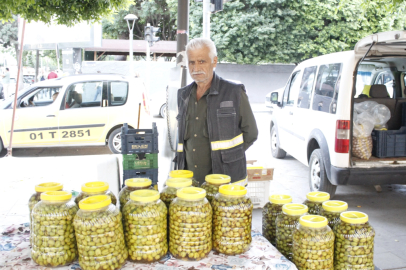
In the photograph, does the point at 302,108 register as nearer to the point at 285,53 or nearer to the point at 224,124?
the point at 224,124

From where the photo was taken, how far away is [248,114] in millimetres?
3014

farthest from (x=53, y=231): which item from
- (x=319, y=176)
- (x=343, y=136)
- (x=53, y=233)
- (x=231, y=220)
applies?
(x=319, y=176)

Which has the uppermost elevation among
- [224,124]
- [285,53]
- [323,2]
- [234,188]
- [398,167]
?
[323,2]

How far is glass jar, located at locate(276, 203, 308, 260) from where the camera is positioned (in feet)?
6.24

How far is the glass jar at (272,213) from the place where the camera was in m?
2.11

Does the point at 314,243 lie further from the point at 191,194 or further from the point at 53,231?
the point at 53,231

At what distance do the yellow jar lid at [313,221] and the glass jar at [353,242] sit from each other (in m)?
0.12

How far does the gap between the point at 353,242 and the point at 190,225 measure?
31.7 inches

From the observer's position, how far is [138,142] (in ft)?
10.5

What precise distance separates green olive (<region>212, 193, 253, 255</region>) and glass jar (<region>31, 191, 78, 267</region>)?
0.72 meters

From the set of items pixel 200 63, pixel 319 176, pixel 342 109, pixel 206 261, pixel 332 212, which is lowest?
pixel 319 176

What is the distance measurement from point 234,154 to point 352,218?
132 centimetres

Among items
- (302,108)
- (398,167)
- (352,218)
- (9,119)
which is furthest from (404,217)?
(9,119)

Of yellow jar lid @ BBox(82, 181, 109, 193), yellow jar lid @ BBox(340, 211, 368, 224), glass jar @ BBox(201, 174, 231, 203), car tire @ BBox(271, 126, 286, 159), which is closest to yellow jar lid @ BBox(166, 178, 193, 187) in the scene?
glass jar @ BBox(201, 174, 231, 203)
